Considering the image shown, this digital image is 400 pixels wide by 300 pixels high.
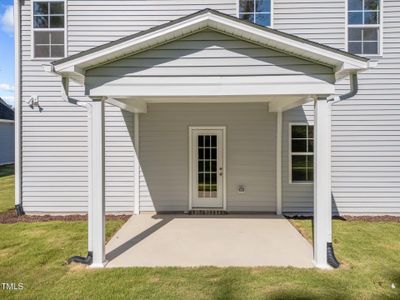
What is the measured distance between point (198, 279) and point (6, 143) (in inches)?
830

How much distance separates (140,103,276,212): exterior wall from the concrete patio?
626mm

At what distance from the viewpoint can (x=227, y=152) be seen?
859 cm

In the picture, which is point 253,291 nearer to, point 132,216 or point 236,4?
point 132,216

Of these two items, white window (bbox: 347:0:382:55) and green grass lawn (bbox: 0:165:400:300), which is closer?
green grass lawn (bbox: 0:165:400:300)

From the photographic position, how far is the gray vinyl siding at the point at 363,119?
→ 26.5 ft

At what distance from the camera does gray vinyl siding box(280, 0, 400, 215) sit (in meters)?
8.08

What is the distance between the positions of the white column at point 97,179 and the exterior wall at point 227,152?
132 inches

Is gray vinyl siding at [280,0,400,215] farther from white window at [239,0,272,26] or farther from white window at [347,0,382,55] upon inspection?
white window at [239,0,272,26]

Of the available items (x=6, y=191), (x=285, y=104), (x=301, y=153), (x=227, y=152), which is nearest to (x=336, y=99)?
(x=285, y=104)

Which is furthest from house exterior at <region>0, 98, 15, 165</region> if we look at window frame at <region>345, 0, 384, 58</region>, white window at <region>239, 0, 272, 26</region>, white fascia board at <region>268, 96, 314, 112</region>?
window frame at <region>345, 0, 384, 58</region>

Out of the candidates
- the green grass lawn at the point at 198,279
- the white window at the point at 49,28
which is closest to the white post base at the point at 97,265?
the green grass lawn at the point at 198,279

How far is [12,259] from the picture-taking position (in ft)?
17.7

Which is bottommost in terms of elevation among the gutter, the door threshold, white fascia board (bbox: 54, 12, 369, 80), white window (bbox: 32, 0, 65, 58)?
the door threshold

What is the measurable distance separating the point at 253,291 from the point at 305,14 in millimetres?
6901
